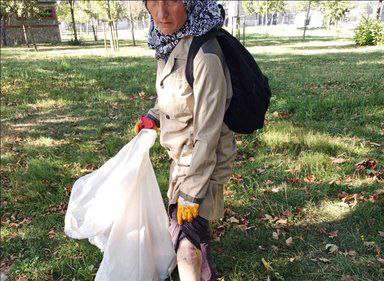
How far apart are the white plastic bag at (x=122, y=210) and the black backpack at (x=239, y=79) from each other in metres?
0.68

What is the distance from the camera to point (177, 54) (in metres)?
2.05

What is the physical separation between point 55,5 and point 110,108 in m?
30.7

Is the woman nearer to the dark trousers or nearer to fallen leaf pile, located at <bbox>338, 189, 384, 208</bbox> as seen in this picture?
the dark trousers

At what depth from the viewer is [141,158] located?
2.47m

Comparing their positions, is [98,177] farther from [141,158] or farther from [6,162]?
[6,162]

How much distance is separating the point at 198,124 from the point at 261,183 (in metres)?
2.27

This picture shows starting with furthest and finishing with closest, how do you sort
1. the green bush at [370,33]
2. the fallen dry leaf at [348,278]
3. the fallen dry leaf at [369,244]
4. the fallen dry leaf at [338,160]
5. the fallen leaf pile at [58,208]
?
the green bush at [370,33] < the fallen dry leaf at [338,160] < the fallen leaf pile at [58,208] < the fallen dry leaf at [369,244] < the fallen dry leaf at [348,278]

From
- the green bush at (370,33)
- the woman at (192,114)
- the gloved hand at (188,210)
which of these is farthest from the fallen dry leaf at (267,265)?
the green bush at (370,33)

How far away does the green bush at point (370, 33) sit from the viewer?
1906 centimetres

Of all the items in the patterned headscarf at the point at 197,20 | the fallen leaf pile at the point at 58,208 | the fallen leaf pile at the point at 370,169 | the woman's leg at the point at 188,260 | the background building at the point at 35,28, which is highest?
the patterned headscarf at the point at 197,20

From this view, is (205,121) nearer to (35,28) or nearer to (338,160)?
(338,160)

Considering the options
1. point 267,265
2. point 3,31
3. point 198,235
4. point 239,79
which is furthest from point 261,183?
point 3,31

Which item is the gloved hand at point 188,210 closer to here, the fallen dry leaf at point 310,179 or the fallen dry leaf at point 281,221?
the fallen dry leaf at point 281,221

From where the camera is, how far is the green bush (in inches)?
750
